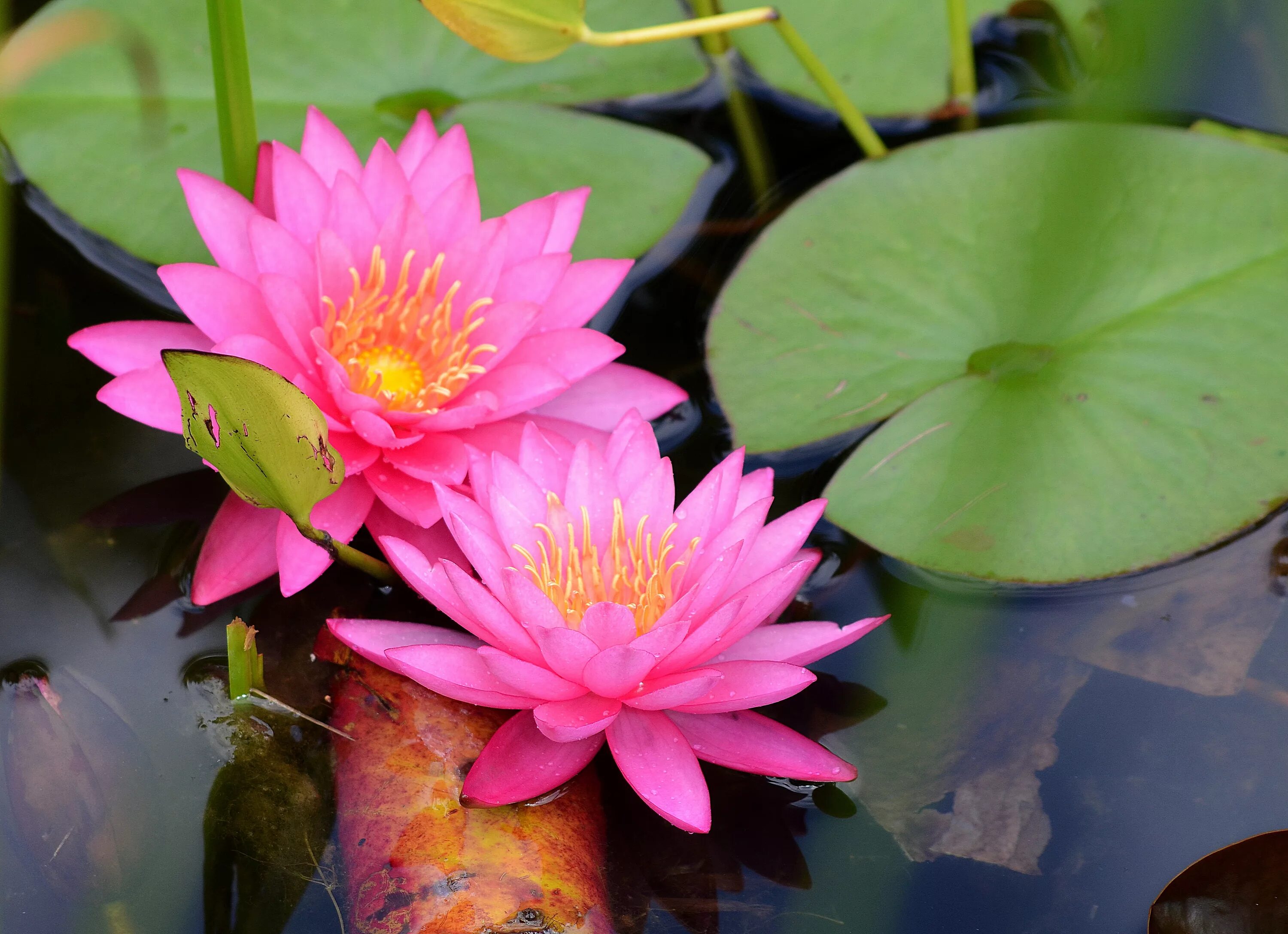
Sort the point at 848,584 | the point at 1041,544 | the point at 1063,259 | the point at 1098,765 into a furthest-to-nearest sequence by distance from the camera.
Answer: the point at 848,584
the point at 1041,544
the point at 1098,765
the point at 1063,259

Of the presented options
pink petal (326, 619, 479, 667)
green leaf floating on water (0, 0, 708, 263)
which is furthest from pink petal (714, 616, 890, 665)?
green leaf floating on water (0, 0, 708, 263)

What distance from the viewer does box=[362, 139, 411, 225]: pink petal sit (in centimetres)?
176

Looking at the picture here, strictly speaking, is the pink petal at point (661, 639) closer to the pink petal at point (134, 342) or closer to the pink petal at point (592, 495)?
the pink petal at point (592, 495)

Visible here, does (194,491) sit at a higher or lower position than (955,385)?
higher

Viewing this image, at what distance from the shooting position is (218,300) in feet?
5.27

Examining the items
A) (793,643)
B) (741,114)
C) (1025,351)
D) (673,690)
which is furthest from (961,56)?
(673,690)

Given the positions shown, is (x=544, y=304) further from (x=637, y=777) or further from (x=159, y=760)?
(x=159, y=760)

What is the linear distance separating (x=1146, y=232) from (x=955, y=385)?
0.54 metres

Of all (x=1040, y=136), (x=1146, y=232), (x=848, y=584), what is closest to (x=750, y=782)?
(x=848, y=584)

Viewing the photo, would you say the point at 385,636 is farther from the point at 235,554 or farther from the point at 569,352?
the point at 569,352

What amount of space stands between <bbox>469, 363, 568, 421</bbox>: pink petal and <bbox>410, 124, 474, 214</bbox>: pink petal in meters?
0.37

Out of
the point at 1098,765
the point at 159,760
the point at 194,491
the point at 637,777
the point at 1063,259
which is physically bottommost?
the point at 1098,765

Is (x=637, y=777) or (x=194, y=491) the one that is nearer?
(x=637, y=777)

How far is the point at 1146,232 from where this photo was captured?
1.96 m
